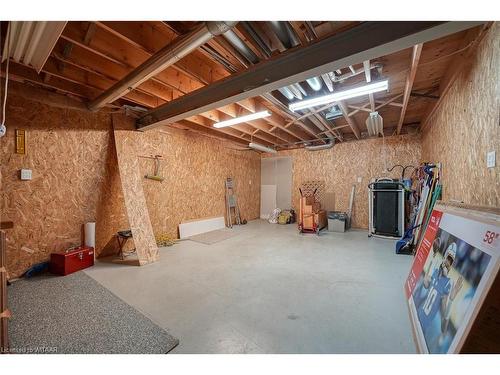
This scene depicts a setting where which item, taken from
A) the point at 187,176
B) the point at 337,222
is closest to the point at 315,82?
the point at 187,176

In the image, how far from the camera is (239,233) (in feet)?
18.2

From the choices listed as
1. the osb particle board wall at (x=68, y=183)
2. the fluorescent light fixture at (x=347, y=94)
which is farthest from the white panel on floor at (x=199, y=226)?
the fluorescent light fixture at (x=347, y=94)

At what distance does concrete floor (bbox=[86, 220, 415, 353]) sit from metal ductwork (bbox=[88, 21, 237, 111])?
2.43 meters

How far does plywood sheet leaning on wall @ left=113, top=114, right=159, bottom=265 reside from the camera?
3.42 meters

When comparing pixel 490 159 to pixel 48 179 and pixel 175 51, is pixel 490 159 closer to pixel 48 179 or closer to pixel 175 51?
pixel 175 51

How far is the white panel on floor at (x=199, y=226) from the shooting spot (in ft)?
16.6

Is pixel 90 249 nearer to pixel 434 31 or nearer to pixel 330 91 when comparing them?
pixel 330 91

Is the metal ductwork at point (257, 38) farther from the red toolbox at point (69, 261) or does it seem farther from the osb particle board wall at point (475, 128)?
the red toolbox at point (69, 261)

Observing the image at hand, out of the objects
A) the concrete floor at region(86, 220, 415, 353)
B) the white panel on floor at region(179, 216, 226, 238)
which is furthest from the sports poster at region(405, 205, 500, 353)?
the white panel on floor at region(179, 216, 226, 238)

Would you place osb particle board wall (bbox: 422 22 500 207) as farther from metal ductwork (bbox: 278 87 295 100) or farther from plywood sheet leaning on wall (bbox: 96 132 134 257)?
plywood sheet leaning on wall (bbox: 96 132 134 257)

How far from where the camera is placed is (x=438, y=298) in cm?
158

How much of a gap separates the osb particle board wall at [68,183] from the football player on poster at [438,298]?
14.9ft
